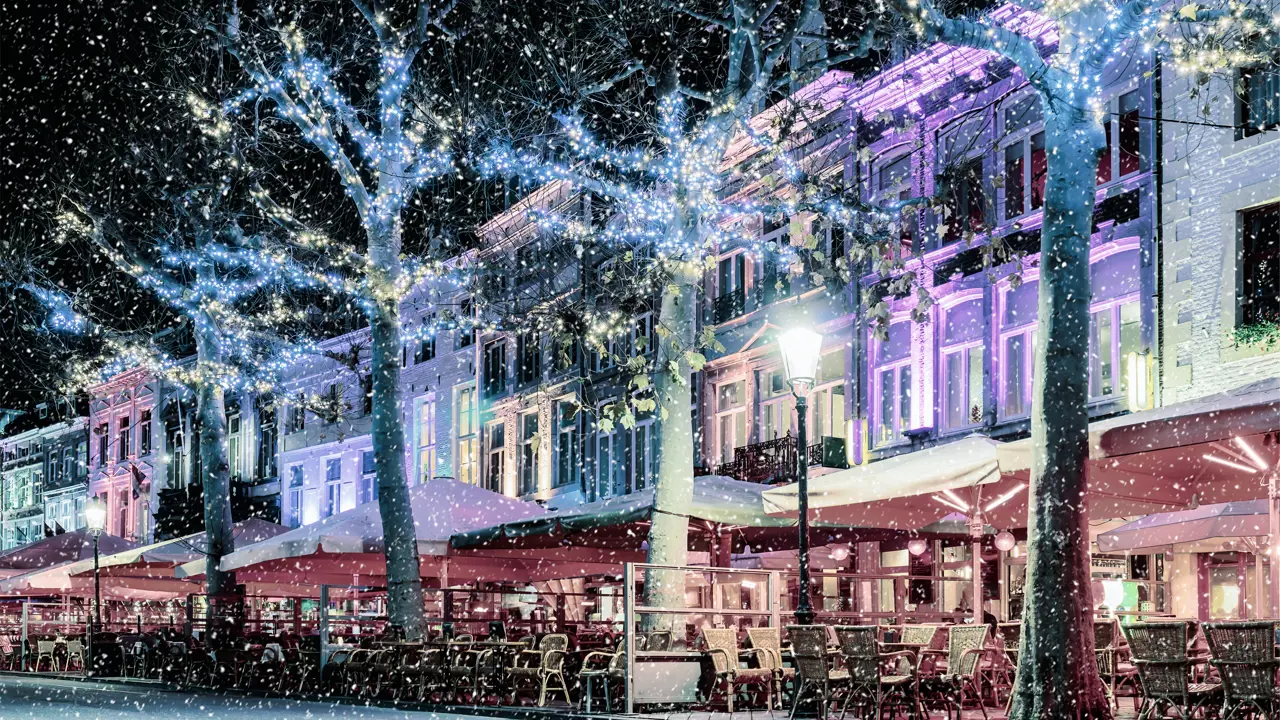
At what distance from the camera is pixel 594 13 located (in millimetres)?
19703

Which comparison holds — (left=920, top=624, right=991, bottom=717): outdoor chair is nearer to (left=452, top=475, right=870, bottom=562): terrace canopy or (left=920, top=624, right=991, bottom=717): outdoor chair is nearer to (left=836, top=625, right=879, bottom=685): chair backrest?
(left=836, top=625, right=879, bottom=685): chair backrest

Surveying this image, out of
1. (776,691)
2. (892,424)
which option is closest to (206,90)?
(892,424)

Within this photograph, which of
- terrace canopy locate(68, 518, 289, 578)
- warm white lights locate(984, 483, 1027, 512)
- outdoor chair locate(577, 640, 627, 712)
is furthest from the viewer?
terrace canopy locate(68, 518, 289, 578)

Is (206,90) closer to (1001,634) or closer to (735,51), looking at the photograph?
(735,51)

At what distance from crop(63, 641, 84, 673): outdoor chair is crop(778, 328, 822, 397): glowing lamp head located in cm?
1901

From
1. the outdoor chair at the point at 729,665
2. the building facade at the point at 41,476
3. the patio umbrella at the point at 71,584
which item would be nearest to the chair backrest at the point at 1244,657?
the outdoor chair at the point at 729,665

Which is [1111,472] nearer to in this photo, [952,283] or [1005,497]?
[1005,497]

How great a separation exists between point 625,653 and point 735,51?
7544 millimetres

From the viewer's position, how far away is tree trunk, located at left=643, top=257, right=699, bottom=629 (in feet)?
60.1

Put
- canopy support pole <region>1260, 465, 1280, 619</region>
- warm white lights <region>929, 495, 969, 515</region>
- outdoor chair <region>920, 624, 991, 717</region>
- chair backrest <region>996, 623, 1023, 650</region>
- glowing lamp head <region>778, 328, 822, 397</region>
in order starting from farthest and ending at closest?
warm white lights <region>929, 495, 969, 515</region>, glowing lamp head <region>778, 328, 822, 397</region>, chair backrest <region>996, 623, 1023, 650</region>, outdoor chair <region>920, 624, 991, 717</region>, canopy support pole <region>1260, 465, 1280, 619</region>

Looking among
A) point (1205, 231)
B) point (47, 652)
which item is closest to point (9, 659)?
point (47, 652)

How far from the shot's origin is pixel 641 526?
2166 centimetres

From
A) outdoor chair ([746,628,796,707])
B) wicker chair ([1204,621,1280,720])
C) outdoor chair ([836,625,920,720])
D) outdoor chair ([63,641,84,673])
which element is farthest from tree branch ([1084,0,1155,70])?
outdoor chair ([63,641,84,673])

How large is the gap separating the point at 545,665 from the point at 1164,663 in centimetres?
824
